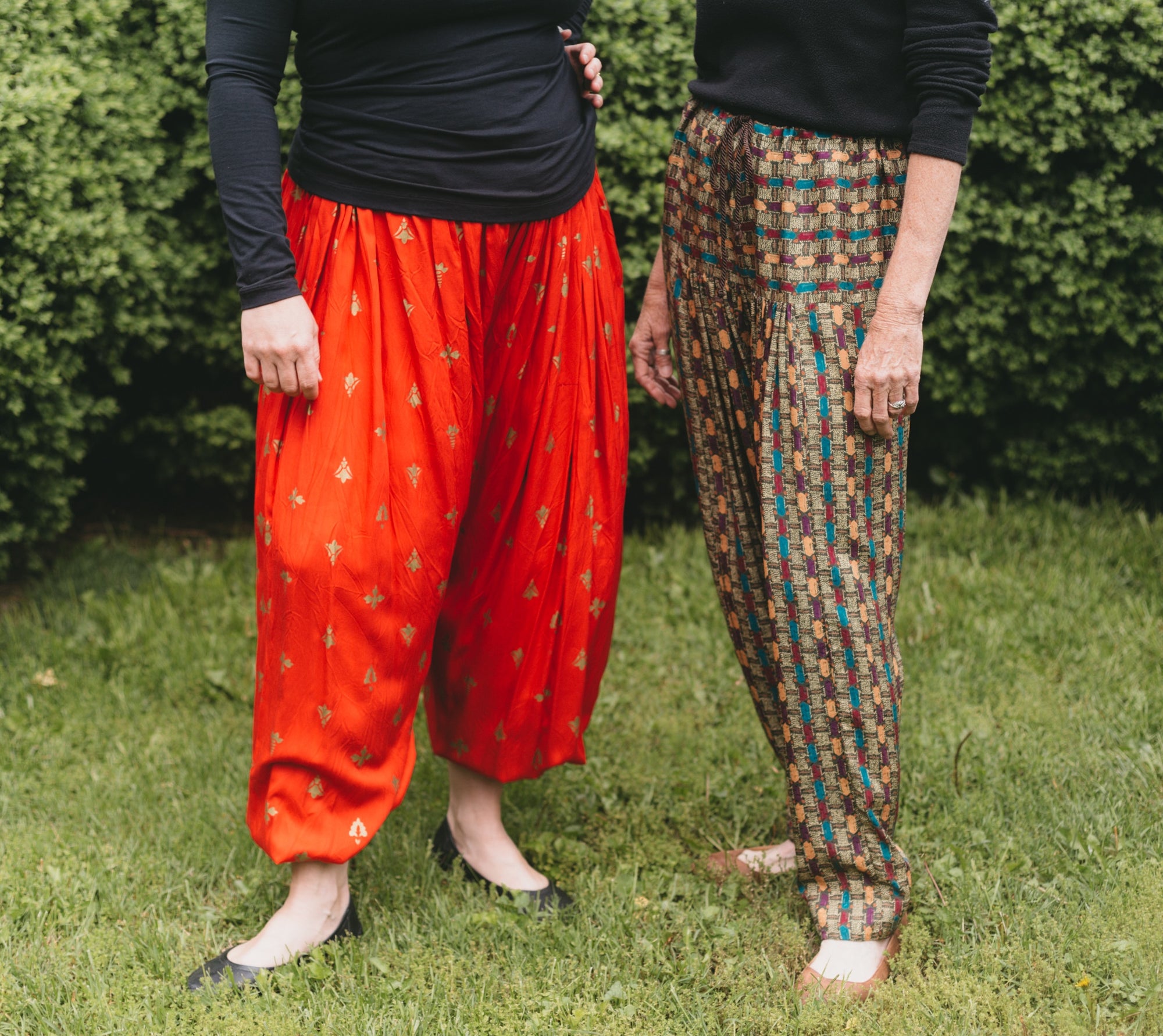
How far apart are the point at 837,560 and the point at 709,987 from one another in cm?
80

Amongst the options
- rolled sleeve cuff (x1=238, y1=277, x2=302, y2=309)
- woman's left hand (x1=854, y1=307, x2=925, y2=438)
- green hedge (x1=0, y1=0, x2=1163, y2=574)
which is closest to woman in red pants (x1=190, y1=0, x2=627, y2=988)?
rolled sleeve cuff (x1=238, y1=277, x2=302, y2=309)

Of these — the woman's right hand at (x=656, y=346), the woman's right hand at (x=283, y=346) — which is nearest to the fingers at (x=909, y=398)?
the woman's right hand at (x=656, y=346)

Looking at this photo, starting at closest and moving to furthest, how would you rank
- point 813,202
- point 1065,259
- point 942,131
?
point 942,131 < point 813,202 < point 1065,259

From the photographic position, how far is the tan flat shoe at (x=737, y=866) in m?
2.40

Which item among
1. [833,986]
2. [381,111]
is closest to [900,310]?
[381,111]

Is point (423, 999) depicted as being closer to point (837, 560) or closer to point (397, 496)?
point (397, 496)

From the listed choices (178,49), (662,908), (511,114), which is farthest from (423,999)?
(178,49)

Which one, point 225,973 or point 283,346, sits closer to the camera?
point 283,346

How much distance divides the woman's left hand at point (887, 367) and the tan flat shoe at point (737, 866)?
101 cm

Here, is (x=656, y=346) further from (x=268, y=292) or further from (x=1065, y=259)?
(x=1065, y=259)

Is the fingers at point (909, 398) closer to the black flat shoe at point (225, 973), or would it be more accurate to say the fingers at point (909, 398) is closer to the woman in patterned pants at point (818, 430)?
the woman in patterned pants at point (818, 430)

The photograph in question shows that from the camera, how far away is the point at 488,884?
2410 mm

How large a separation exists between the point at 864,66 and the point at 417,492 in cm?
99

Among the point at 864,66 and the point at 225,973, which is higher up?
the point at 864,66
